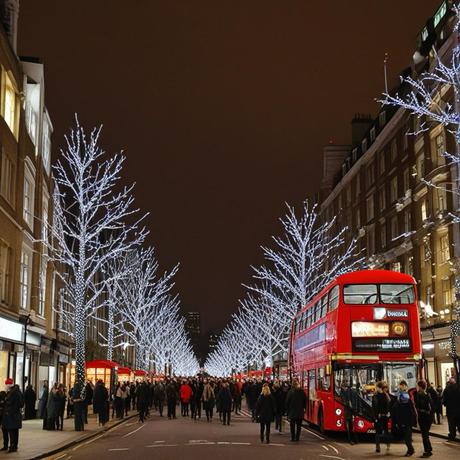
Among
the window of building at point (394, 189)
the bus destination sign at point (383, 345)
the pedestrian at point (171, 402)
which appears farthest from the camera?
the window of building at point (394, 189)

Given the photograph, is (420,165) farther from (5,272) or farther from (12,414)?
(12,414)

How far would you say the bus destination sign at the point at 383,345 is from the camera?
69.4 ft

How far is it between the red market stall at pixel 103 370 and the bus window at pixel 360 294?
2501 cm

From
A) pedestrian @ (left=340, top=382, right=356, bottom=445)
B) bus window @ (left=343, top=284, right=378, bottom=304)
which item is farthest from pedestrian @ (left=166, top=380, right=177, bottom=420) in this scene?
bus window @ (left=343, top=284, right=378, bottom=304)

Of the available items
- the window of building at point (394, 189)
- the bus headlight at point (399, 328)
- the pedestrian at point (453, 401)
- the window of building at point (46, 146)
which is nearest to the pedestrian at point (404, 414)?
the bus headlight at point (399, 328)

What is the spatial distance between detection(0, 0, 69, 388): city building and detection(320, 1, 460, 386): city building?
17009mm

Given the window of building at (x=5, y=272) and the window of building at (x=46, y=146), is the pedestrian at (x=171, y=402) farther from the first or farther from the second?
the window of building at (x=46, y=146)

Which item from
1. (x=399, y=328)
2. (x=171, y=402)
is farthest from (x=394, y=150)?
(x=399, y=328)

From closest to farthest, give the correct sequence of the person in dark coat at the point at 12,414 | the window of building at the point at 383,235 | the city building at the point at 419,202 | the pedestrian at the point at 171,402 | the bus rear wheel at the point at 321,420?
1. the person in dark coat at the point at 12,414
2. the bus rear wheel at the point at 321,420
3. the pedestrian at the point at 171,402
4. the city building at the point at 419,202
5. the window of building at the point at 383,235

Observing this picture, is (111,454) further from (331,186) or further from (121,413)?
(331,186)

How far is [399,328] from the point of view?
21281 millimetres

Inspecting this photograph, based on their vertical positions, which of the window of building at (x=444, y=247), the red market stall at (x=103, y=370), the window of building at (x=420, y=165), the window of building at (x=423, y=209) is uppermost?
the window of building at (x=420, y=165)

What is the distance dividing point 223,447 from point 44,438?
6.04 meters

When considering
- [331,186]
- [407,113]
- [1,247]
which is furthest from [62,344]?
[331,186]
